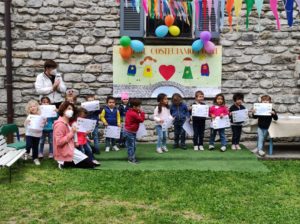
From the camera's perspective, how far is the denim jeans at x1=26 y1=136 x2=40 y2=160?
7317 mm

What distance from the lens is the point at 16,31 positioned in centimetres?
883

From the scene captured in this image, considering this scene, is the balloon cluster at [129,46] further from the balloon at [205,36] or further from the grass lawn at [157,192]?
the grass lawn at [157,192]

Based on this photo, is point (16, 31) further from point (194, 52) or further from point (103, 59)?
point (194, 52)

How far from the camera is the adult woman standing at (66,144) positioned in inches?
275

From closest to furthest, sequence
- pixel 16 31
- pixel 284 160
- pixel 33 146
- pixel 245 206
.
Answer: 1. pixel 245 206
2. pixel 33 146
3. pixel 284 160
4. pixel 16 31

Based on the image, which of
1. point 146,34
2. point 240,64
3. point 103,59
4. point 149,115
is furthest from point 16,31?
point 240,64

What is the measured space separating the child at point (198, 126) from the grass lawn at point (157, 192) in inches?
31.4

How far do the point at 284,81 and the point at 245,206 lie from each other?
454cm

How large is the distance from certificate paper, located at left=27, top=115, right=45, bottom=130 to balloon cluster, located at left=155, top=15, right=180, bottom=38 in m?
3.02

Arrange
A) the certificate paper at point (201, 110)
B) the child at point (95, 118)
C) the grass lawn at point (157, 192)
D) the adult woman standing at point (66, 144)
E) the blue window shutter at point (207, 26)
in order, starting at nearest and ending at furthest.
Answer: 1. the grass lawn at point (157, 192)
2. the adult woman standing at point (66, 144)
3. the child at point (95, 118)
4. the certificate paper at point (201, 110)
5. the blue window shutter at point (207, 26)

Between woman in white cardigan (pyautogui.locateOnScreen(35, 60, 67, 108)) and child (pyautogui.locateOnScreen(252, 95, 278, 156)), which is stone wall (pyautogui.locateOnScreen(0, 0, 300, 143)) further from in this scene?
woman in white cardigan (pyautogui.locateOnScreen(35, 60, 67, 108))

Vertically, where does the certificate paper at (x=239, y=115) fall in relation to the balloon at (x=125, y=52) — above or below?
below

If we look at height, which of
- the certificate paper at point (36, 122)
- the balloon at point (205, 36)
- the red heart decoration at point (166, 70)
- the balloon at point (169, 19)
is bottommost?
the certificate paper at point (36, 122)

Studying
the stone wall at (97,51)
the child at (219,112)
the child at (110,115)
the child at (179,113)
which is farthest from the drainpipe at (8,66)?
the child at (219,112)
